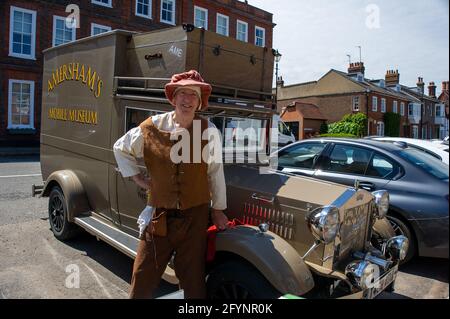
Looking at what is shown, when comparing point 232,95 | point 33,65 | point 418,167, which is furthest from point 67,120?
point 33,65

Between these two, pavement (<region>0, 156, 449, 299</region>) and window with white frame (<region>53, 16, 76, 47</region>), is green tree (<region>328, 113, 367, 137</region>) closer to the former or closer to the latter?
window with white frame (<region>53, 16, 76, 47</region>)

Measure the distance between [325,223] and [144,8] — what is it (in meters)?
23.9

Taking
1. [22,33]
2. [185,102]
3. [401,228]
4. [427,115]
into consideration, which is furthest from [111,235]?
[427,115]

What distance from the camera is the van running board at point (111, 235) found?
4.09 m

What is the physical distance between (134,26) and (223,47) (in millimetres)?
21209

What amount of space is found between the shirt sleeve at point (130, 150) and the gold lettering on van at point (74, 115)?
186cm

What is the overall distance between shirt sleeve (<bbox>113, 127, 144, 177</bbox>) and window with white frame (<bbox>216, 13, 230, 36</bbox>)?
25891 millimetres

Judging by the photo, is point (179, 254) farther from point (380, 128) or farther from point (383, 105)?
point (383, 105)

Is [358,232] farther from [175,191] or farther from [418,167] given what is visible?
[175,191]

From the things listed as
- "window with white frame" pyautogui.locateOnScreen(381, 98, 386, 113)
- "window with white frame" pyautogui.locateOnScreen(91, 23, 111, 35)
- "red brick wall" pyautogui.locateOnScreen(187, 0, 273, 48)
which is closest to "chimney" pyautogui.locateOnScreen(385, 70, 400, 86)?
"window with white frame" pyautogui.locateOnScreen(381, 98, 386, 113)

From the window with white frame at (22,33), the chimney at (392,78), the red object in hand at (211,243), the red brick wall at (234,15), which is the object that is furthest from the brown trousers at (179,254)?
the chimney at (392,78)

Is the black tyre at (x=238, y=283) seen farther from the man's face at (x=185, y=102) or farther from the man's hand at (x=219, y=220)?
the man's face at (x=185, y=102)

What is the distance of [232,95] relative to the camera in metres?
4.30

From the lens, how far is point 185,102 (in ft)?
9.76
